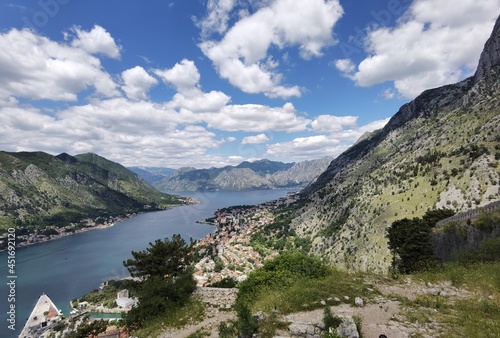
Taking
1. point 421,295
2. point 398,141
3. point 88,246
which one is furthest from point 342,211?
point 88,246

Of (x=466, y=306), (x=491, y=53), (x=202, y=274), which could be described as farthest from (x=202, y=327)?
(x=491, y=53)

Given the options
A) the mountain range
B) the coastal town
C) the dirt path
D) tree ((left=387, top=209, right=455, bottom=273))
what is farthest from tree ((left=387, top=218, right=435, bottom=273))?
the coastal town

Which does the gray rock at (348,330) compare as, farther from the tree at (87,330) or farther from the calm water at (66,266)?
the calm water at (66,266)

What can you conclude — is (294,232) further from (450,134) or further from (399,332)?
(399,332)

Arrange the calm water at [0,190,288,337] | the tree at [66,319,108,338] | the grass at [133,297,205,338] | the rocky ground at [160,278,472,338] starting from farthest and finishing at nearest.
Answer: the calm water at [0,190,288,337] → the tree at [66,319,108,338] → the grass at [133,297,205,338] → the rocky ground at [160,278,472,338]

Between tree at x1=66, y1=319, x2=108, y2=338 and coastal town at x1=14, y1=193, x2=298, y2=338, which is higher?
tree at x1=66, y1=319, x2=108, y2=338

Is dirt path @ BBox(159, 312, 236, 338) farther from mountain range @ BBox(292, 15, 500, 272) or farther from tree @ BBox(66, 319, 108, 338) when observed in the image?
mountain range @ BBox(292, 15, 500, 272)

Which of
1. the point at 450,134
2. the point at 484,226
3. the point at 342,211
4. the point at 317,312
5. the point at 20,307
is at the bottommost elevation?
the point at 20,307

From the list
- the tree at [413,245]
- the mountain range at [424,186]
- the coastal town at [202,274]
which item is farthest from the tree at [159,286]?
the mountain range at [424,186]
